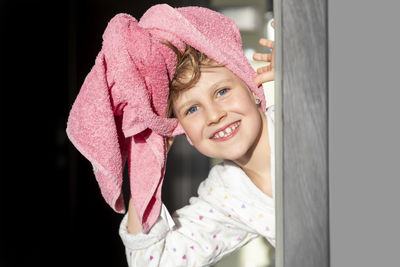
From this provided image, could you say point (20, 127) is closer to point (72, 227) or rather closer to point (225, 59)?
point (72, 227)

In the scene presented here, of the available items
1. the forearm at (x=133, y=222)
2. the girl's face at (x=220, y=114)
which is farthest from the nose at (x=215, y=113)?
the forearm at (x=133, y=222)

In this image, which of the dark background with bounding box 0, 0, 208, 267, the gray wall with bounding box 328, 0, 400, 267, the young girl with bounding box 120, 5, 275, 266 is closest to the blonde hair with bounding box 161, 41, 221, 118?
the young girl with bounding box 120, 5, 275, 266

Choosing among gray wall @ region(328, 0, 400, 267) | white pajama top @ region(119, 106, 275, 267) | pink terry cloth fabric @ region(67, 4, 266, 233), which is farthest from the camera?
white pajama top @ region(119, 106, 275, 267)

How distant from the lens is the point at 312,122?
444mm

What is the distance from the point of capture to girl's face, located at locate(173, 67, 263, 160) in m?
0.77

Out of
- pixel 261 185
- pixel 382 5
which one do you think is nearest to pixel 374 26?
pixel 382 5

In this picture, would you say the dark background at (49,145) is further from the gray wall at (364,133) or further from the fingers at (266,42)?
the gray wall at (364,133)

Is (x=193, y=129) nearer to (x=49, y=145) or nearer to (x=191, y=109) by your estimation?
(x=191, y=109)

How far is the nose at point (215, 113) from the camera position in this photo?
2.51 feet

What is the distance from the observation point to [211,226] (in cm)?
90

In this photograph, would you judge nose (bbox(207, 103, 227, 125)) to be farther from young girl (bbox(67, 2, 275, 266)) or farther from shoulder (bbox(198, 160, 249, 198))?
shoulder (bbox(198, 160, 249, 198))

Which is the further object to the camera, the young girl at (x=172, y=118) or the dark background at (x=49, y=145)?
the dark background at (x=49, y=145)

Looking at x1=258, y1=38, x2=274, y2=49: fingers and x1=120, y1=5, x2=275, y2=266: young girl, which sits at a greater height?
x1=258, y1=38, x2=274, y2=49: fingers

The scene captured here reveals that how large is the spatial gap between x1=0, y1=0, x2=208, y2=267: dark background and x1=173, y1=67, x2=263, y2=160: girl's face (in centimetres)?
23
